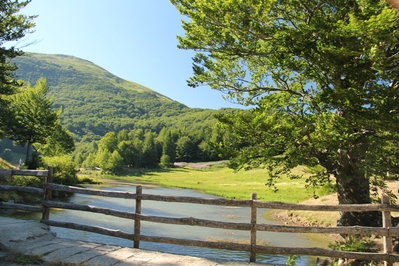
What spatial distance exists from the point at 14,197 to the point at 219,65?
61.0 feet

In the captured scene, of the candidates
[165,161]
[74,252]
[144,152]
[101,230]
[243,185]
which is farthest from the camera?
[144,152]

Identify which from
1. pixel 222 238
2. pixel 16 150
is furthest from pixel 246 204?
pixel 16 150

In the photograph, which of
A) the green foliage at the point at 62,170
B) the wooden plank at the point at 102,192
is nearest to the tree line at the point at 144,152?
the green foliage at the point at 62,170

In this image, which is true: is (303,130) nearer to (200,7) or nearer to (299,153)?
(299,153)

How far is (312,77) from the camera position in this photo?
9703 millimetres

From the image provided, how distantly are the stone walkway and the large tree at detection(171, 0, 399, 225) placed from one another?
446cm

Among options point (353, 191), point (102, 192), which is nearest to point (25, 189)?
point (102, 192)

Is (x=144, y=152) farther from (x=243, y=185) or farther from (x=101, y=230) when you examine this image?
(x=101, y=230)

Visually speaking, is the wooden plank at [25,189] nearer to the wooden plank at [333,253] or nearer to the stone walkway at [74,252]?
the stone walkway at [74,252]

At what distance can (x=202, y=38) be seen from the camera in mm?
10945

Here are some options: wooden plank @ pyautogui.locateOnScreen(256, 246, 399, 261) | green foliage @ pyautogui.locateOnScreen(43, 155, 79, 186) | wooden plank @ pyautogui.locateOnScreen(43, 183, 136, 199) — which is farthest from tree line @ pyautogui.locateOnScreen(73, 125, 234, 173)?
wooden plank @ pyautogui.locateOnScreen(256, 246, 399, 261)

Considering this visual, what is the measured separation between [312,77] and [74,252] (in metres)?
7.86

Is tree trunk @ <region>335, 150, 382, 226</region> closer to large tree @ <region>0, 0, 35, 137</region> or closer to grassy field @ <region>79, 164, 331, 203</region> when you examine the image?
grassy field @ <region>79, 164, 331, 203</region>

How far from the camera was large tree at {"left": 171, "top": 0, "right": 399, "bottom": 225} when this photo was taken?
324 inches
